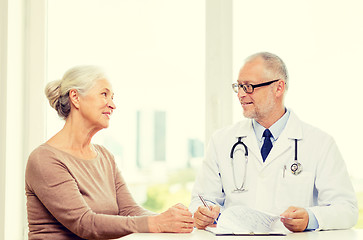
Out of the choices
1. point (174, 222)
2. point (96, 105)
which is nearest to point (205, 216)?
point (174, 222)

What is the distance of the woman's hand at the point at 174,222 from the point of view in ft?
6.46

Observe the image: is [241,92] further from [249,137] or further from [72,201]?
[72,201]

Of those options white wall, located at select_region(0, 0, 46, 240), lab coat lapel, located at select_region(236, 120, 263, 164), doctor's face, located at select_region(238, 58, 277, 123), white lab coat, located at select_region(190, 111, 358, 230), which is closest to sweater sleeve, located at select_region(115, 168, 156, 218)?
white lab coat, located at select_region(190, 111, 358, 230)

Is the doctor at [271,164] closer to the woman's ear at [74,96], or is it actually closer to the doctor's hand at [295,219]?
the doctor's hand at [295,219]

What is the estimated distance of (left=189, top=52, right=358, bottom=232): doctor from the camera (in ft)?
7.22

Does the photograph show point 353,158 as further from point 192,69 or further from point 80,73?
point 80,73

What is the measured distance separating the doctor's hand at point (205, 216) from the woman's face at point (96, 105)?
683mm

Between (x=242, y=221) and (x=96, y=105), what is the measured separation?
92 centimetres

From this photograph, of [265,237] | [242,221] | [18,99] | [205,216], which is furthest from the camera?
[18,99]


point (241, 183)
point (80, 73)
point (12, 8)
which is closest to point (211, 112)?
point (241, 183)

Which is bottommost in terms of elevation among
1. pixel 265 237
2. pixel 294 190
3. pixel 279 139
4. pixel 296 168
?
pixel 265 237

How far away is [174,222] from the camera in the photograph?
1983mm

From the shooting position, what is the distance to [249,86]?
247cm

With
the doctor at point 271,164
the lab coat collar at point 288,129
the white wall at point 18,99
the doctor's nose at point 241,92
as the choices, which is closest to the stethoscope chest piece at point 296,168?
the doctor at point 271,164
